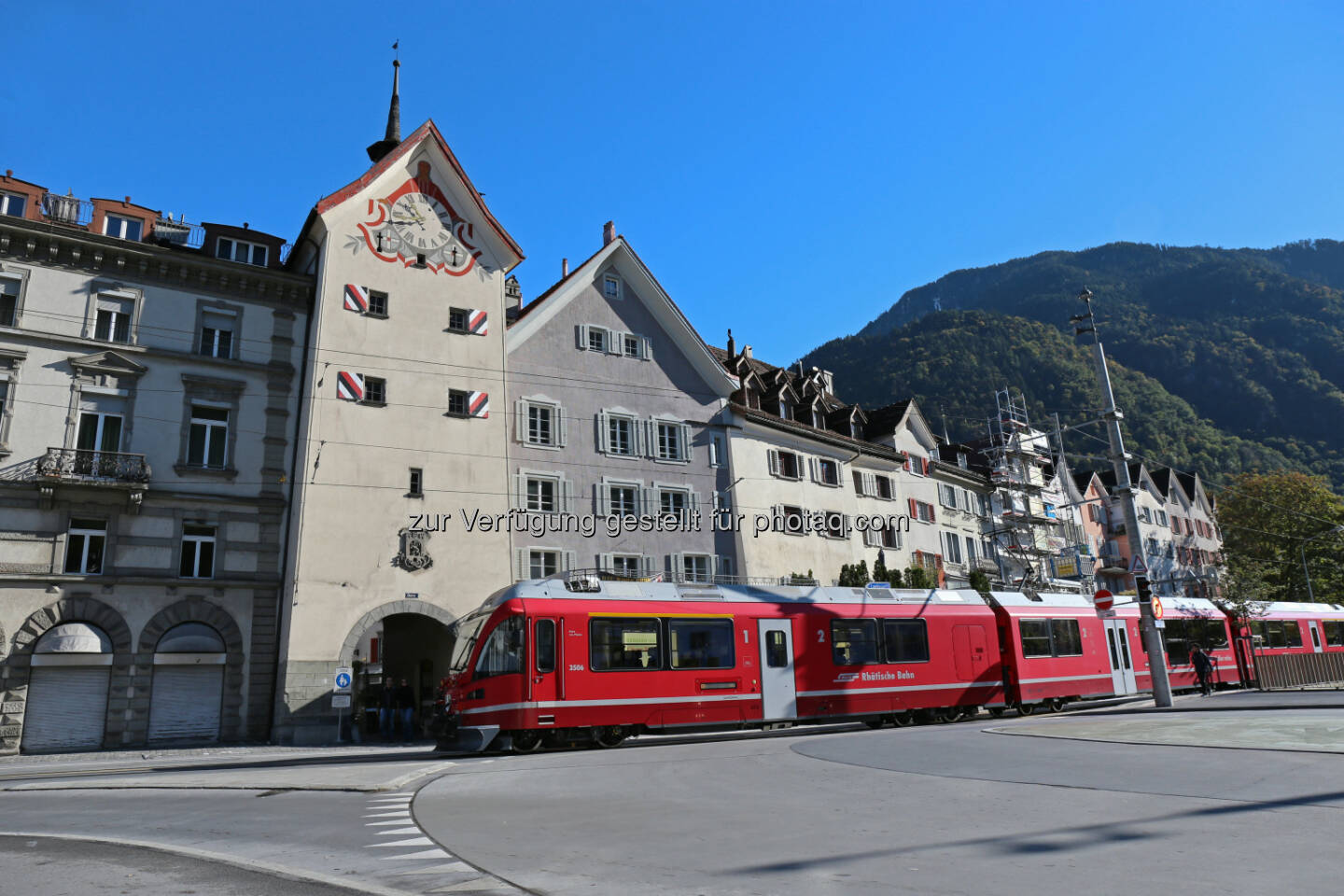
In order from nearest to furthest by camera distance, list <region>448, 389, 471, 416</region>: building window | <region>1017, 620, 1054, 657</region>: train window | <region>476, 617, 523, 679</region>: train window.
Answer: <region>476, 617, 523, 679</region>: train window
<region>1017, 620, 1054, 657</region>: train window
<region>448, 389, 471, 416</region>: building window

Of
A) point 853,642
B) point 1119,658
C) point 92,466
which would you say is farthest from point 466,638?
point 1119,658

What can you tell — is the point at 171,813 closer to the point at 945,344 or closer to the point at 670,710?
the point at 670,710

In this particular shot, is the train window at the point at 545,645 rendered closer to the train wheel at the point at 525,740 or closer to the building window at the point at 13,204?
the train wheel at the point at 525,740

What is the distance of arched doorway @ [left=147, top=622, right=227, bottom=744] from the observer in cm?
2734

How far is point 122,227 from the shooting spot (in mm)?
31031

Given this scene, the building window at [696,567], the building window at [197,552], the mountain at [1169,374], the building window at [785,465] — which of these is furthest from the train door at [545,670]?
the mountain at [1169,374]

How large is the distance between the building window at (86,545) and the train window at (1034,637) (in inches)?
1042

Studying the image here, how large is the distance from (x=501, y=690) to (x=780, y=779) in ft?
28.3

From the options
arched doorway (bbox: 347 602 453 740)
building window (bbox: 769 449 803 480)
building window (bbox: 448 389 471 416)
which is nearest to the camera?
arched doorway (bbox: 347 602 453 740)

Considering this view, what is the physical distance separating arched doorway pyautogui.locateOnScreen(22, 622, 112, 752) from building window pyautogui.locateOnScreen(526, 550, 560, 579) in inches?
506

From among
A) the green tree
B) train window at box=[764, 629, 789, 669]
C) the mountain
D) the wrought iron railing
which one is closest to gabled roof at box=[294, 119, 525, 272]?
the wrought iron railing

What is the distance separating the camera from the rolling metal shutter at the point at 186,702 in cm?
2730

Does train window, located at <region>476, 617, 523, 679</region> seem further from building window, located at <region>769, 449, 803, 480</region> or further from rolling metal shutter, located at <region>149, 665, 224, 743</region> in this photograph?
building window, located at <region>769, 449, 803, 480</region>

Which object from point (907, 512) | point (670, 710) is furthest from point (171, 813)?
point (907, 512)
